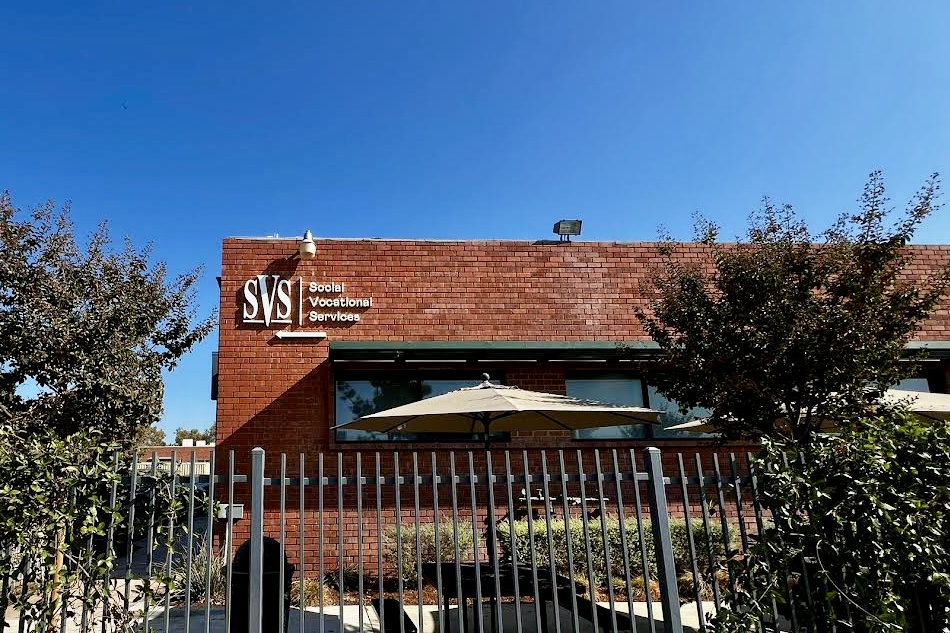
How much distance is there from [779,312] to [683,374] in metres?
1.34

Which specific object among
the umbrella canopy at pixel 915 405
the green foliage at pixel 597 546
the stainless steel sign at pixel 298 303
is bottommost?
the green foliage at pixel 597 546

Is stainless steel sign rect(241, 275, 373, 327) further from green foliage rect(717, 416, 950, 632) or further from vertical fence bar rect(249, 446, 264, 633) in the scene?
green foliage rect(717, 416, 950, 632)

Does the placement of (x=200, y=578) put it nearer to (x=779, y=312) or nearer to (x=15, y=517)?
(x=15, y=517)

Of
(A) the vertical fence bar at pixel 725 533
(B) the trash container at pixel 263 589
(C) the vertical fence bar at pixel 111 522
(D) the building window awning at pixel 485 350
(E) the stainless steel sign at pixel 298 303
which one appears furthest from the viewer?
(E) the stainless steel sign at pixel 298 303

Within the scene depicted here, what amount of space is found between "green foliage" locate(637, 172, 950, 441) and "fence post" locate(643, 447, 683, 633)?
2997 mm

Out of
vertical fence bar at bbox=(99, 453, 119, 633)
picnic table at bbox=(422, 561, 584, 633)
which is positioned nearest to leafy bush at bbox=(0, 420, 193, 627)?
vertical fence bar at bbox=(99, 453, 119, 633)

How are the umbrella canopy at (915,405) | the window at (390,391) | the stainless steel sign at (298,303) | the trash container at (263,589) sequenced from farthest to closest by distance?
the stainless steel sign at (298,303) < the window at (390,391) < the umbrella canopy at (915,405) < the trash container at (263,589)

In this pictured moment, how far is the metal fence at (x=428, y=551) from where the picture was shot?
3.95 metres

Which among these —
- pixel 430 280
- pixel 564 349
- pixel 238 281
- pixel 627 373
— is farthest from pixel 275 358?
pixel 627 373

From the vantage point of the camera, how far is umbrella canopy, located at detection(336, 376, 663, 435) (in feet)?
19.3

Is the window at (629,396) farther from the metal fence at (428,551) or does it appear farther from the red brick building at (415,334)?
the metal fence at (428,551)

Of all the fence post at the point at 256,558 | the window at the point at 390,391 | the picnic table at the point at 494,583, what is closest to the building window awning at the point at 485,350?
the window at the point at 390,391

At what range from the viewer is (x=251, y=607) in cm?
393

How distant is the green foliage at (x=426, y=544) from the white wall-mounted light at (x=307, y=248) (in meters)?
4.38
